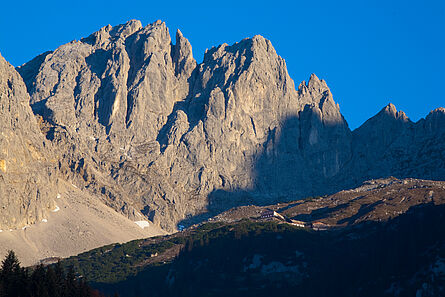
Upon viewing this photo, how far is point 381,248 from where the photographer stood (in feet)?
629

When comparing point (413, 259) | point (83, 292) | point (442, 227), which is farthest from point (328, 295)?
point (83, 292)

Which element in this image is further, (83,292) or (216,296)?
(216,296)

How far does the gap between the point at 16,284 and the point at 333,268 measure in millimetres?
91330

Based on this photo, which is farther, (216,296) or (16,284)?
(216,296)

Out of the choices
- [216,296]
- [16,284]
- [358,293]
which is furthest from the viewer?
[216,296]

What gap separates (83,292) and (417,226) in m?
97.6

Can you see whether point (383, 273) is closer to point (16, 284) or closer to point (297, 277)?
point (297, 277)

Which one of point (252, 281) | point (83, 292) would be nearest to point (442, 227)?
point (252, 281)

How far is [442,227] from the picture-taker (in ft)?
629

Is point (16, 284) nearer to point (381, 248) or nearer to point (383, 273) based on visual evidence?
point (383, 273)

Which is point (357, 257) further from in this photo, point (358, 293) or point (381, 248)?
point (358, 293)

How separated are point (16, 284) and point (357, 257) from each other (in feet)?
313

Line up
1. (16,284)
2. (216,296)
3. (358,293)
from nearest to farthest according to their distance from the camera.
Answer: (16,284)
(358,293)
(216,296)

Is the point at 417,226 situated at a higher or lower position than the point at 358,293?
higher
